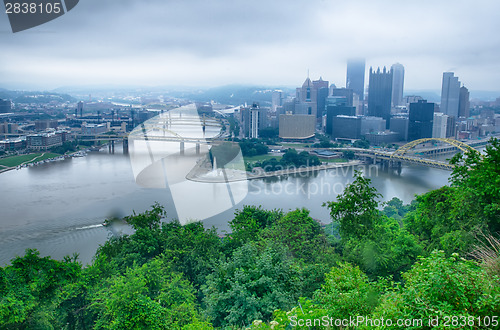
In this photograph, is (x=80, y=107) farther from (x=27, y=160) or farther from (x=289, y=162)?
(x=289, y=162)

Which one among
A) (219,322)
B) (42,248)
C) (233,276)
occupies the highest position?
(233,276)

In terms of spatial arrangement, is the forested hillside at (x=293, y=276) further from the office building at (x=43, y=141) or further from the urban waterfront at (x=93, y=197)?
the office building at (x=43, y=141)

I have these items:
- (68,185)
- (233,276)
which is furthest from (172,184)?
(233,276)

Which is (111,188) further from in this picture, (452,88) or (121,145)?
(452,88)

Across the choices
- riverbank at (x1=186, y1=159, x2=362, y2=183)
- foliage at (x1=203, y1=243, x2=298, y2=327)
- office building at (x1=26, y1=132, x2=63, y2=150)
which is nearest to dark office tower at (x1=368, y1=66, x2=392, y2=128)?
riverbank at (x1=186, y1=159, x2=362, y2=183)

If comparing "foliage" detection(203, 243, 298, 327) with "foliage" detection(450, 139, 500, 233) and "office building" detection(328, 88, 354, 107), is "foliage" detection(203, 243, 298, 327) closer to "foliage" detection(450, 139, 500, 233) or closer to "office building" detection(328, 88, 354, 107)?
"foliage" detection(450, 139, 500, 233)

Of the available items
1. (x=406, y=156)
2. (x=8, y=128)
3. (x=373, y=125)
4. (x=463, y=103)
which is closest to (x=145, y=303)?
(x=8, y=128)

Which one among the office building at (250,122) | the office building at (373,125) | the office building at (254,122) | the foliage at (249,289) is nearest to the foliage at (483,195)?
the foliage at (249,289)
